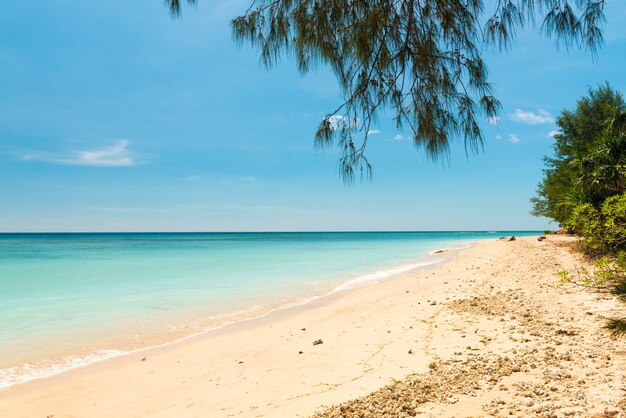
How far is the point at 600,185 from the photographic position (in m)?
10.7

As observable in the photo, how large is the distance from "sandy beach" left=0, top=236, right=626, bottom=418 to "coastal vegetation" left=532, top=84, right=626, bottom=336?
604mm

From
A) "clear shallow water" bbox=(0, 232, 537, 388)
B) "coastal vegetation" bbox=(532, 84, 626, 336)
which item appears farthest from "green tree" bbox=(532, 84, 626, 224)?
"clear shallow water" bbox=(0, 232, 537, 388)

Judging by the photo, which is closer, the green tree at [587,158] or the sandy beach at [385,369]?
the sandy beach at [385,369]

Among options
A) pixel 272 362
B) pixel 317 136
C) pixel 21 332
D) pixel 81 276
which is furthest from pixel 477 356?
pixel 81 276

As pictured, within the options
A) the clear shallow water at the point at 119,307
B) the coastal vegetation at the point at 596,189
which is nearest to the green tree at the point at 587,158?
the coastal vegetation at the point at 596,189

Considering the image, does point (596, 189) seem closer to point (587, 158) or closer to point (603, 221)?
point (587, 158)

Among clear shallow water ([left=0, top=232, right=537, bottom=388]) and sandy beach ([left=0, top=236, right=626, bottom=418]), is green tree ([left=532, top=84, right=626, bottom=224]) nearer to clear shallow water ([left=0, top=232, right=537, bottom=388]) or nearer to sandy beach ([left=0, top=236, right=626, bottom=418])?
sandy beach ([left=0, top=236, right=626, bottom=418])

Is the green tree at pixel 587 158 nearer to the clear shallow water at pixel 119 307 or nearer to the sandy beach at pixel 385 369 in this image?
the sandy beach at pixel 385 369

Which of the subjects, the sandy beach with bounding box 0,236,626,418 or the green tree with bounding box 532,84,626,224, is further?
the green tree with bounding box 532,84,626,224

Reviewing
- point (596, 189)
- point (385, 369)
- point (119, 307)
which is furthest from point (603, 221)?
point (119, 307)

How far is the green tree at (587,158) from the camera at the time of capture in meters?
→ 10.7

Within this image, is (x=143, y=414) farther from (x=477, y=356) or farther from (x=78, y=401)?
(x=477, y=356)

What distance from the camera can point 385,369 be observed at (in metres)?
3.98

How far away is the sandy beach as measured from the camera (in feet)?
9.73
